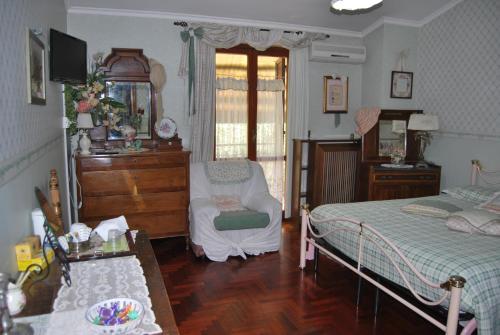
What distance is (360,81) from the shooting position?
17.2 ft

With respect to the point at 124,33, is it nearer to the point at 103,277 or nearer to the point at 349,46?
the point at 349,46

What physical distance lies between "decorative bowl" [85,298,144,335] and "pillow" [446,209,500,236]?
2437 mm

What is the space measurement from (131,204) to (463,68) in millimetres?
3995

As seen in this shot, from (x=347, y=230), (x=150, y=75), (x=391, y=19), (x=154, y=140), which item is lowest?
(x=347, y=230)

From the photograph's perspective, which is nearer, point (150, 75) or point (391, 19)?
point (150, 75)

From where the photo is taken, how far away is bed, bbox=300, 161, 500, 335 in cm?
203

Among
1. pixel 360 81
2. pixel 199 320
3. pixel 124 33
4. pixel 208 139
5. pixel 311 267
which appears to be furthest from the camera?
pixel 360 81

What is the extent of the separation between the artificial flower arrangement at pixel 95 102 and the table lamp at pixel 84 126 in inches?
2.3

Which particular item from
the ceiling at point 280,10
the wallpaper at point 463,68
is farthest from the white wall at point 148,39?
the wallpaper at point 463,68

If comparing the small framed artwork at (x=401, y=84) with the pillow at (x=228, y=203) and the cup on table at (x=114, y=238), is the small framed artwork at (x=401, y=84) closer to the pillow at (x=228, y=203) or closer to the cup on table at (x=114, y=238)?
the pillow at (x=228, y=203)

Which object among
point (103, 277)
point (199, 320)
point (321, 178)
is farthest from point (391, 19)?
point (103, 277)

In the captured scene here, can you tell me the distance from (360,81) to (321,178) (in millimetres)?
1510

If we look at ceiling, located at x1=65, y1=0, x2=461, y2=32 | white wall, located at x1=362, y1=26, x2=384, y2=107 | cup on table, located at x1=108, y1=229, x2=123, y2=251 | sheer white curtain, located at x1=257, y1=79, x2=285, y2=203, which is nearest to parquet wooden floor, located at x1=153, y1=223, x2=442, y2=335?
cup on table, located at x1=108, y1=229, x2=123, y2=251

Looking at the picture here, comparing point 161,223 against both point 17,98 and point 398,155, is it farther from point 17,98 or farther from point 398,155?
point 398,155
